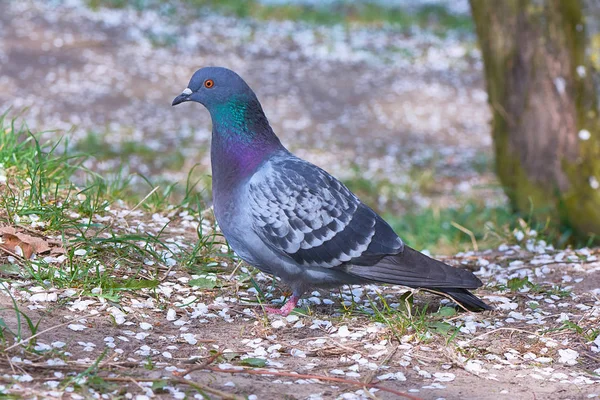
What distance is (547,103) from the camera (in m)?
5.71

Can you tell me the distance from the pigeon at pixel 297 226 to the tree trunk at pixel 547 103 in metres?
2.25

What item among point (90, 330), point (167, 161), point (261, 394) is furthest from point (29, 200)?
point (167, 161)

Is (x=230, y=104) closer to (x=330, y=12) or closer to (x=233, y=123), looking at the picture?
(x=233, y=123)

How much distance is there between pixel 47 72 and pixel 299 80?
3.61 metres

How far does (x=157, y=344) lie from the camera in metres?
3.09

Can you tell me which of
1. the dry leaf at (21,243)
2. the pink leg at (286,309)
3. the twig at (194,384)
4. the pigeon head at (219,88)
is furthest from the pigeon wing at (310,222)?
the dry leaf at (21,243)

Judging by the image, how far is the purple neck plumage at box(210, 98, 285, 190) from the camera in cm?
346

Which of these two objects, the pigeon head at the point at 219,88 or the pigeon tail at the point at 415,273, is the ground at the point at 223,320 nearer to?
the pigeon tail at the point at 415,273

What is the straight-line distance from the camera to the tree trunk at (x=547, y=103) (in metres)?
5.51

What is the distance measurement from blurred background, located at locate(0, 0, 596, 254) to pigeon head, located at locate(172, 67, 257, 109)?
4.77 feet

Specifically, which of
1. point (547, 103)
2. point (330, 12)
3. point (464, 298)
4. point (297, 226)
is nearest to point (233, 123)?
point (297, 226)

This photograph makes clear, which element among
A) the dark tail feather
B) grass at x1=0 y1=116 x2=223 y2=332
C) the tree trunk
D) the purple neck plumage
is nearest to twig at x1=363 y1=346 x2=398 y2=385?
the dark tail feather

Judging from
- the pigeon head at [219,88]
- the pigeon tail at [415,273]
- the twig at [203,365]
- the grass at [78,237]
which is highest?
the pigeon head at [219,88]

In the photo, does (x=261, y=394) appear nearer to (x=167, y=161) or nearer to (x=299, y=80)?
(x=167, y=161)
